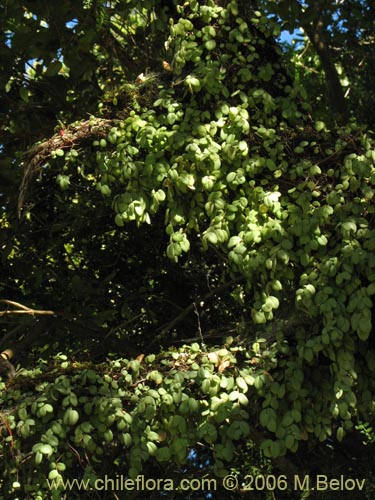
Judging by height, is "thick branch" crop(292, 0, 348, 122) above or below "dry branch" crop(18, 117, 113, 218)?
above

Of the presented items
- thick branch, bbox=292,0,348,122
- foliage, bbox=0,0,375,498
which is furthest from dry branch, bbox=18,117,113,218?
thick branch, bbox=292,0,348,122

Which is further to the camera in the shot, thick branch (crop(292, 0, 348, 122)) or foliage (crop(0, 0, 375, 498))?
thick branch (crop(292, 0, 348, 122))

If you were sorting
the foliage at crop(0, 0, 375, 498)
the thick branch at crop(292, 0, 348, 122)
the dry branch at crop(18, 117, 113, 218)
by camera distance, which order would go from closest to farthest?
the foliage at crop(0, 0, 375, 498) → the dry branch at crop(18, 117, 113, 218) → the thick branch at crop(292, 0, 348, 122)

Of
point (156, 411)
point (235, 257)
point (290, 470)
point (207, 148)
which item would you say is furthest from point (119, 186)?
point (290, 470)

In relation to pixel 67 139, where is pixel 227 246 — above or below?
below

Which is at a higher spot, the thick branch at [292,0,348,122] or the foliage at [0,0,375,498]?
the thick branch at [292,0,348,122]

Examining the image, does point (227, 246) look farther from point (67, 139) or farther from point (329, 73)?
point (329, 73)

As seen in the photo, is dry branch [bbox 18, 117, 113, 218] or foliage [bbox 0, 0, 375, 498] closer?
foliage [bbox 0, 0, 375, 498]

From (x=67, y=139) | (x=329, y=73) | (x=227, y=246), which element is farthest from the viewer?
(x=329, y=73)

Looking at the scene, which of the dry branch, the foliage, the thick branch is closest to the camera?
the foliage

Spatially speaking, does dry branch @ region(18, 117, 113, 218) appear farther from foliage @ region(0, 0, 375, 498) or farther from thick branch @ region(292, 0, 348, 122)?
thick branch @ region(292, 0, 348, 122)

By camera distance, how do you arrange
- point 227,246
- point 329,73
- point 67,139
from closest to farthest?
point 227,246
point 67,139
point 329,73

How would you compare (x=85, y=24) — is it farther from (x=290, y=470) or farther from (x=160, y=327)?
(x=290, y=470)

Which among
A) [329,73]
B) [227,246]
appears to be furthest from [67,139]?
[329,73]
